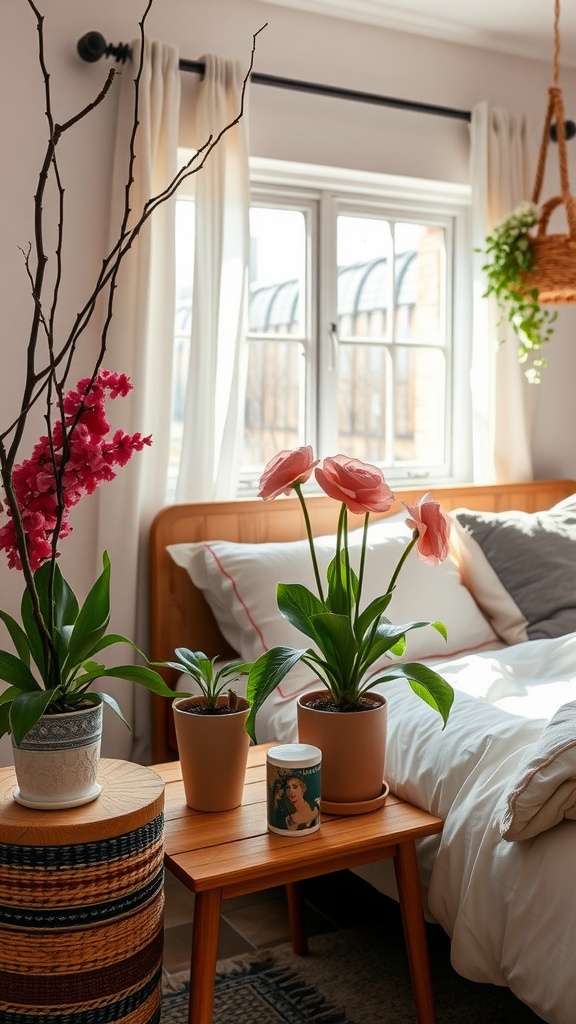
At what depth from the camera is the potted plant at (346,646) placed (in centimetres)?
167

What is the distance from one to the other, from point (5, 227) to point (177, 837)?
5.45ft

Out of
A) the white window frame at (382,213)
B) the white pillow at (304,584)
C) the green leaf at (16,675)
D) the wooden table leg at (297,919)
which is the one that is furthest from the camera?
the white window frame at (382,213)

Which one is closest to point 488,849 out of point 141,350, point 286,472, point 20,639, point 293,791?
point 293,791

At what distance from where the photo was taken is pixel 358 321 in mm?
3324

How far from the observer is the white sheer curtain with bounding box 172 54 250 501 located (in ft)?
9.14

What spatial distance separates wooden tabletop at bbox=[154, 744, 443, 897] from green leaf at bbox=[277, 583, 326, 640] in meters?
0.33

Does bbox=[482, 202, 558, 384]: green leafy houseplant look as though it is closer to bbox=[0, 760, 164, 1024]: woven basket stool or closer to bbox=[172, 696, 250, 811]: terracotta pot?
bbox=[172, 696, 250, 811]: terracotta pot

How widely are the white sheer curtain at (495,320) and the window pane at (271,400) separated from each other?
61cm

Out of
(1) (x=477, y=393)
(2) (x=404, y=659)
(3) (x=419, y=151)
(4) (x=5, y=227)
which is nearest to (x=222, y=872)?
(2) (x=404, y=659)

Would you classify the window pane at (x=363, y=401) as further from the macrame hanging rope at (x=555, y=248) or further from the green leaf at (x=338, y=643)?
the green leaf at (x=338, y=643)

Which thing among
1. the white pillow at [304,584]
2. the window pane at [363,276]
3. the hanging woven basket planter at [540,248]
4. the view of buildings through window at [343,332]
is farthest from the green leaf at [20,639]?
the window pane at [363,276]

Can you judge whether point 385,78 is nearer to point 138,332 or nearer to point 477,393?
point 477,393

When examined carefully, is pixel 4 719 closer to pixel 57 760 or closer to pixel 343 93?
pixel 57 760

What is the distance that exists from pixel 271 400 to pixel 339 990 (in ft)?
5.78
